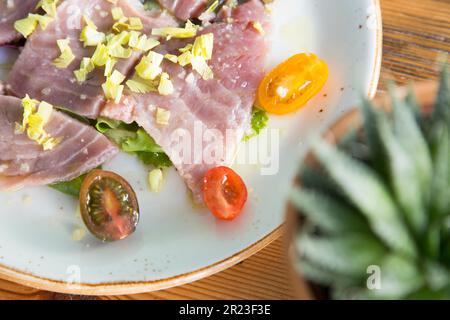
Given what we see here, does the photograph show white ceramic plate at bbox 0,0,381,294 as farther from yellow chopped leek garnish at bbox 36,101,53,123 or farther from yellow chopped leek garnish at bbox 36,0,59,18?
yellow chopped leek garnish at bbox 36,0,59,18

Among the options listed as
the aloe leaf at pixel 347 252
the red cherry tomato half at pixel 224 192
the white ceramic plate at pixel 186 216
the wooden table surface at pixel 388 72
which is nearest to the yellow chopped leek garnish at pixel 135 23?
the white ceramic plate at pixel 186 216

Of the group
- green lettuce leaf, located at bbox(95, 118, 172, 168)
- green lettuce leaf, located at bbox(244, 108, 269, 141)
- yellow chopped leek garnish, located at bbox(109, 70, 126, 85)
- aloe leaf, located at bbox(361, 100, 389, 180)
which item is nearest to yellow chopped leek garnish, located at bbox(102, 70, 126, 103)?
yellow chopped leek garnish, located at bbox(109, 70, 126, 85)

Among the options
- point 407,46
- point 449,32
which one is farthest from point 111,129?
point 449,32

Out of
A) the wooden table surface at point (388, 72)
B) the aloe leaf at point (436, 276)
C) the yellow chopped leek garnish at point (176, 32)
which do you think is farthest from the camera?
the yellow chopped leek garnish at point (176, 32)

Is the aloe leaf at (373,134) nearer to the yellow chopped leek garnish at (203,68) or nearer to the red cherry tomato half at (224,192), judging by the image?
the red cherry tomato half at (224,192)

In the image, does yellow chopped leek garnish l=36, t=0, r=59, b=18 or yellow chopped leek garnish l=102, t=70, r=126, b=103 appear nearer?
yellow chopped leek garnish l=102, t=70, r=126, b=103
